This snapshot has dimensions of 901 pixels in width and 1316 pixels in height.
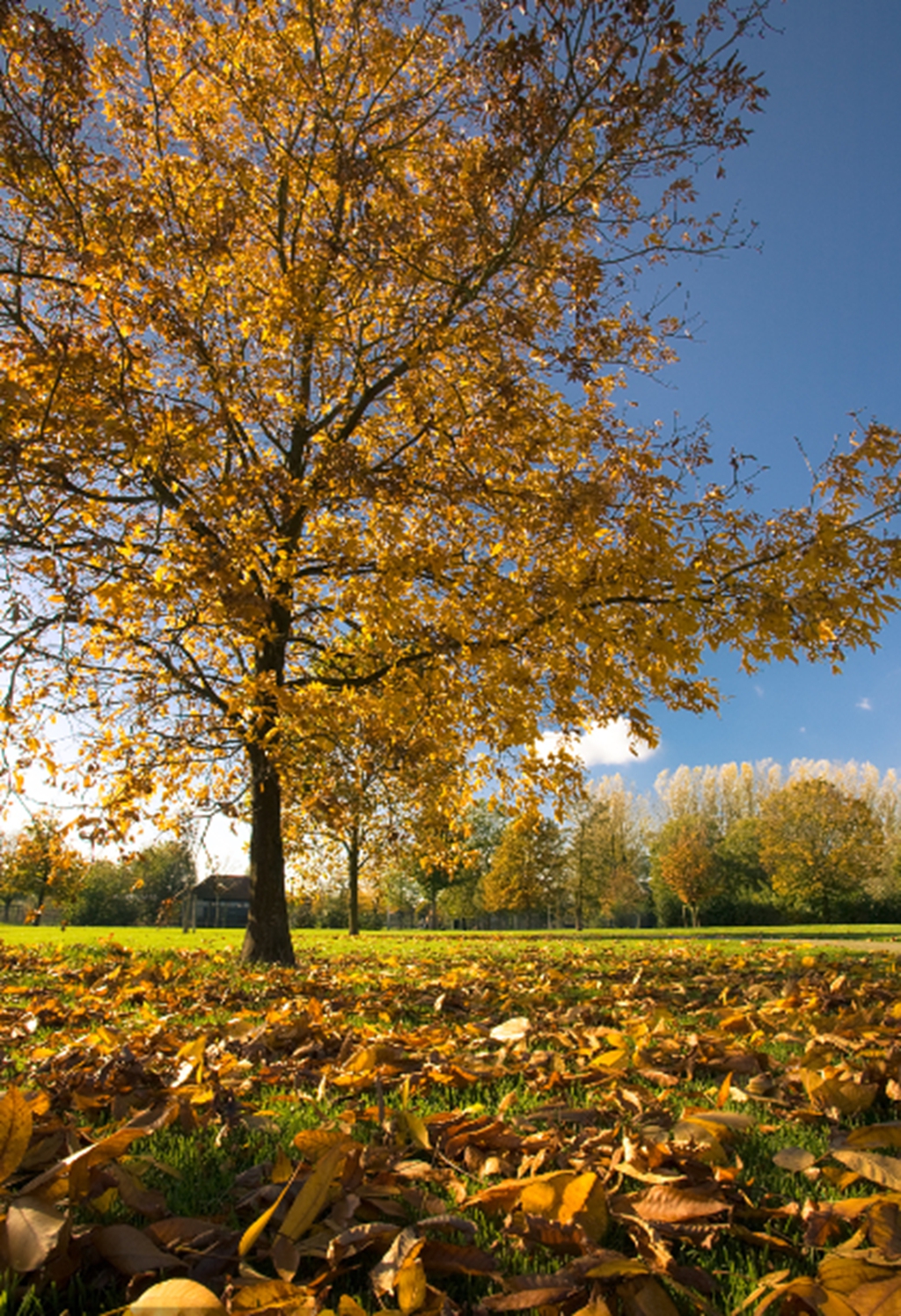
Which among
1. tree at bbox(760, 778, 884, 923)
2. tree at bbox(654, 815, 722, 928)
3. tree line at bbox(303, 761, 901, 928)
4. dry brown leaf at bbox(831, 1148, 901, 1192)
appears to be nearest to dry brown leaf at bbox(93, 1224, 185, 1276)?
dry brown leaf at bbox(831, 1148, 901, 1192)

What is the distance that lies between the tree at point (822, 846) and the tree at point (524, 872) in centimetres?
1163

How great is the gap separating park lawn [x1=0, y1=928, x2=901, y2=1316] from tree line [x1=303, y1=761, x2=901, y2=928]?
19.4 m

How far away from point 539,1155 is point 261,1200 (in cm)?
64

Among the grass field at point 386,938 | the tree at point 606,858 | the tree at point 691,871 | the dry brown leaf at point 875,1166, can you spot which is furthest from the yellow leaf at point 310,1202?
the tree at point 691,871

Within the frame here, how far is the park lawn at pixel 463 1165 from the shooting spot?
51.6 inches

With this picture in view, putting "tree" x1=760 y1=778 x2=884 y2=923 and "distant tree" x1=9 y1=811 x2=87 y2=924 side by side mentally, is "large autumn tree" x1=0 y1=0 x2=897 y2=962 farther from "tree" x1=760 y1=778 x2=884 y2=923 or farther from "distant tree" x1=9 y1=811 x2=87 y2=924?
"tree" x1=760 y1=778 x2=884 y2=923

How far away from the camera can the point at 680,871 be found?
138ft

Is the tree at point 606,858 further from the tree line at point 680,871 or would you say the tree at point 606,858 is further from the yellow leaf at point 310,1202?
the yellow leaf at point 310,1202

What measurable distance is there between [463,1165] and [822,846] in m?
43.0

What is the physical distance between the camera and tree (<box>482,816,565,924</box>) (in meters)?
40.9

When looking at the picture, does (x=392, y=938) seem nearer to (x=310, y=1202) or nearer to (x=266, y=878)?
(x=266, y=878)

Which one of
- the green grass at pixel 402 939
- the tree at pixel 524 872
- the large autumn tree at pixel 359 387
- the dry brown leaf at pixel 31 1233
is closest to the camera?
the dry brown leaf at pixel 31 1233

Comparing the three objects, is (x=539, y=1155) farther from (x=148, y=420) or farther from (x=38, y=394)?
(x=38, y=394)

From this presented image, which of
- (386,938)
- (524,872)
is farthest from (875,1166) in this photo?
(524,872)
